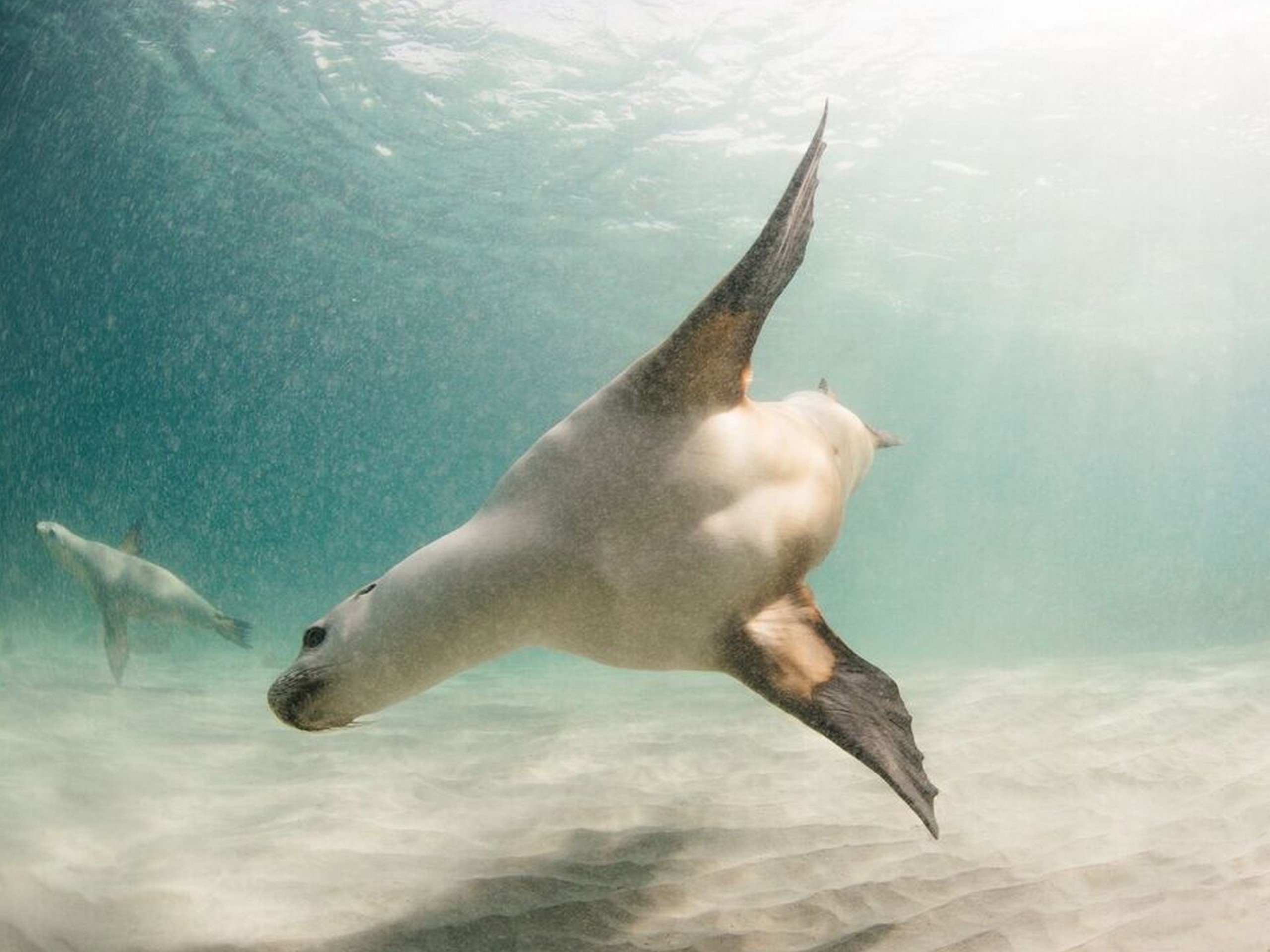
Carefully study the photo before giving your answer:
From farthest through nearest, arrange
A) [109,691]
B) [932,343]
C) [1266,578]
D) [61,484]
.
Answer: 1. [61,484]
2. [932,343]
3. [1266,578]
4. [109,691]

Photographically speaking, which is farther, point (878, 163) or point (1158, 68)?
point (878, 163)

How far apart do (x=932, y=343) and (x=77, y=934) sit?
3628 centimetres

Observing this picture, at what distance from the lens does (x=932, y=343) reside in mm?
34656

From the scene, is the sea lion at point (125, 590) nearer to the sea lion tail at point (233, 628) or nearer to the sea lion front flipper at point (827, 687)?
the sea lion tail at point (233, 628)

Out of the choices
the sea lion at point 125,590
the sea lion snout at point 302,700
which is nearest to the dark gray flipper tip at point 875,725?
the sea lion snout at point 302,700

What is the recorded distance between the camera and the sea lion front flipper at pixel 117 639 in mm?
8875

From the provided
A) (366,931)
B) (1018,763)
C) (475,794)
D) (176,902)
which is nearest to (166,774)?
(475,794)

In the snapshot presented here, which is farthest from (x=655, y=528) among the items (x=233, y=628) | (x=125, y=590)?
(x=125, y=590)

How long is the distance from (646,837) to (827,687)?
1.50 m

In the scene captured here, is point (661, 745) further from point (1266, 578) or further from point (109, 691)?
point (1266, 578)

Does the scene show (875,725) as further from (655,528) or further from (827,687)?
(655,528)

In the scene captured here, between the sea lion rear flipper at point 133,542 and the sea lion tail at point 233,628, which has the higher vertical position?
the sea lion rear flipper at point 133,542

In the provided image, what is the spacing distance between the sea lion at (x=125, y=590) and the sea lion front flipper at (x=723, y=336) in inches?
323

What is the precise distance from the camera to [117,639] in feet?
29.5
